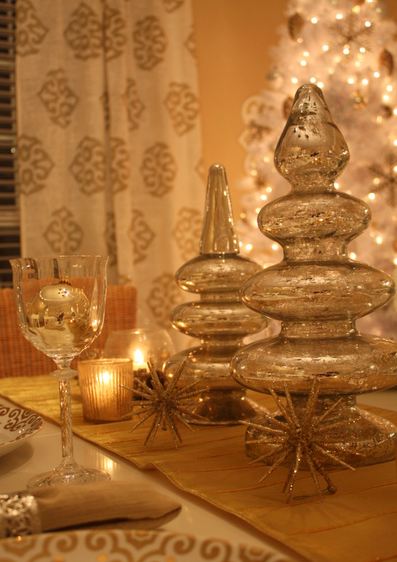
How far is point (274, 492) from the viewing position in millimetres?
656

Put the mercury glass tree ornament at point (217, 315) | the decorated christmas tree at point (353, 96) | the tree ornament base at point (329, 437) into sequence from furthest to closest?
the decorated christmas tree at point (353, 96), the mercury glass tree ornament at point (217, 315), the tree ornament base at point (329, 437)

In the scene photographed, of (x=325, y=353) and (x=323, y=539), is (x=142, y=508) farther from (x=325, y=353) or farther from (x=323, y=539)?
(x=325, y=353)

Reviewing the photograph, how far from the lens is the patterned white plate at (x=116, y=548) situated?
0.45 metres

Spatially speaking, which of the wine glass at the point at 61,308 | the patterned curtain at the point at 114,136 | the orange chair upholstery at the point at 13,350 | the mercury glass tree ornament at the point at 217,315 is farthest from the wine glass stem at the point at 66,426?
the patterned curtain at the point at 114,136

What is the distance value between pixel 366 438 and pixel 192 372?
312 millimetres

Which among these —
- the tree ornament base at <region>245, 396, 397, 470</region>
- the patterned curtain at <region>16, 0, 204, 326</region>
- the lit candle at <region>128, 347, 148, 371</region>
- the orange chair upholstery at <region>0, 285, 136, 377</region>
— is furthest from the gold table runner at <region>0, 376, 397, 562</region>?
the patterned curtain at <region>16, 0, 204, 326</region>

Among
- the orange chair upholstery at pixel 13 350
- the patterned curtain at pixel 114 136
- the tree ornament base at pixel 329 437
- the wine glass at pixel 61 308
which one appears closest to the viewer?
the tree ornament base at pixel 329 437

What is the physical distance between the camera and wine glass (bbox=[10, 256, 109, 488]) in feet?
2.55

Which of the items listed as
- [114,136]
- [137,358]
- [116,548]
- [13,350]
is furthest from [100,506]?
[114,136]

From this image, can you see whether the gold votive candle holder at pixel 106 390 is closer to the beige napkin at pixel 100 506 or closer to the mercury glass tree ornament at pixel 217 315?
the mercury glass tree ornament at pixel 217 315

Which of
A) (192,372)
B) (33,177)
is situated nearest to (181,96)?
(33,177)

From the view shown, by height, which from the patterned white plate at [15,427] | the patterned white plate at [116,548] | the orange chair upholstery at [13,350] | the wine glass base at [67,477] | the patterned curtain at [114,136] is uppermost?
the patterned curtain at [114,136]

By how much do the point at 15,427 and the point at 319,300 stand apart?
0.40 meters

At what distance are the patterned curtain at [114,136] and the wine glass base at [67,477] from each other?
247 cm
